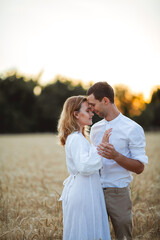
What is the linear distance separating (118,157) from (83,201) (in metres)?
0.73

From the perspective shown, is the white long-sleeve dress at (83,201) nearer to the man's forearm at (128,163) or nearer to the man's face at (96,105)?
the man's forearm at (128,163)

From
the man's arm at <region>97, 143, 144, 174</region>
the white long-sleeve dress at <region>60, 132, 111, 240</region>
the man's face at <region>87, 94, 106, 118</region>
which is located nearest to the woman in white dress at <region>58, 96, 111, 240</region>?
the white long-sleeve dress at <region>60, 132, 111, 240</region>

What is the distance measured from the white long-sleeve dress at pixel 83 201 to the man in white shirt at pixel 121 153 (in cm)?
16

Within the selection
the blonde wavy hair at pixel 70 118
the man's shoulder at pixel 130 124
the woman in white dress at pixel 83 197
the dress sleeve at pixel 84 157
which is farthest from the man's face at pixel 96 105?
the dress sleeve at pixel 84 157

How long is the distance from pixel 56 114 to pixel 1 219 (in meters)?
48.1

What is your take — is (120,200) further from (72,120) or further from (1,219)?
(1,219)

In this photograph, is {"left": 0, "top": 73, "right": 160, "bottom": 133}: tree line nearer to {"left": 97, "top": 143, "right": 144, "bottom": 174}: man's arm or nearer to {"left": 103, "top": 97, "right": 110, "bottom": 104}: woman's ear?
{"left": 103, "top": 97, "right": 110, "bottom": 104}: woman's ear

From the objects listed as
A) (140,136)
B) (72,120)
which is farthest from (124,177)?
(72,120)

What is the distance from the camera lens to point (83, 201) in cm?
302

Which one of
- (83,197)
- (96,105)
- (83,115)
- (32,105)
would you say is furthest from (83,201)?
(32,105)

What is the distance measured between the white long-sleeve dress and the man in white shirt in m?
0.16

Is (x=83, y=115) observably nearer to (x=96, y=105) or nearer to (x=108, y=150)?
(x=96, y=105)

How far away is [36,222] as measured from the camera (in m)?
4.23

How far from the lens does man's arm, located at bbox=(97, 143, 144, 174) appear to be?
9.12 ft
